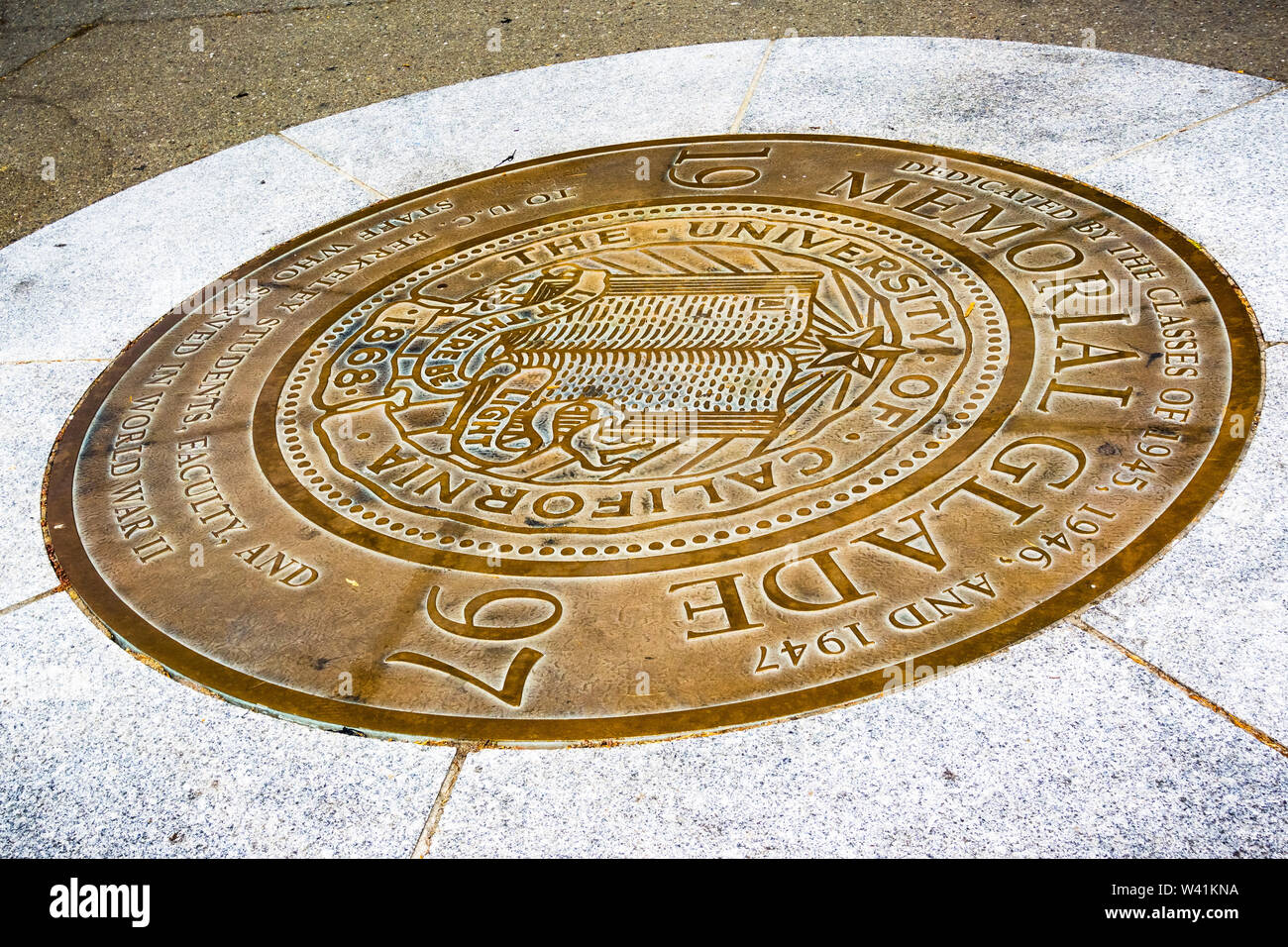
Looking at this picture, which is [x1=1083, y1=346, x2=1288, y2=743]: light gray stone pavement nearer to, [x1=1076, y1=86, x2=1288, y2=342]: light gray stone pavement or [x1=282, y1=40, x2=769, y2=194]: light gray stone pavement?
[x1=1076, y1=86, x2=1288, y2=342]: light gray stone pavement

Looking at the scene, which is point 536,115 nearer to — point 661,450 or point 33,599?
point 661,450

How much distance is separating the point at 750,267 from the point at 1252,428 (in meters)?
1.62

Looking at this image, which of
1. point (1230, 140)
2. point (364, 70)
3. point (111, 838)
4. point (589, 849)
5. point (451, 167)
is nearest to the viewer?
point (589, 849)

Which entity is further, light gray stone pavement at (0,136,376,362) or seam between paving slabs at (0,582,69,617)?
light gray stone pavement at (0,136,376,362)

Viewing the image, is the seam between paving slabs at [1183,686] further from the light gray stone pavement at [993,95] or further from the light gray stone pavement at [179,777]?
the light gray stone pavement at [993,95]

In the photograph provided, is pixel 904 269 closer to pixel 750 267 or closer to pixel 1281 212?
pixel 750 267

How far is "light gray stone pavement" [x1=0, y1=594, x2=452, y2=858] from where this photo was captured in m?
2.29

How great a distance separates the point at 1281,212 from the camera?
3.65 metres

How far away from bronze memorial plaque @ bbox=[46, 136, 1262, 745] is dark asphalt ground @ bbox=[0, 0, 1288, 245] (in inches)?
65.2

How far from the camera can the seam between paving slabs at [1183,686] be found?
2.13 m

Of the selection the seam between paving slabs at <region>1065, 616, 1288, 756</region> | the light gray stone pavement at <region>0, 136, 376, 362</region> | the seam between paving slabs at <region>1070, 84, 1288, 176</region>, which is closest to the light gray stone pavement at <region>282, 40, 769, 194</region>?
the light gray stone pavement at <region>0, 136, 376, 362</region>

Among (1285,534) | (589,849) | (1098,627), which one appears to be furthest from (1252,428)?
(589,849)

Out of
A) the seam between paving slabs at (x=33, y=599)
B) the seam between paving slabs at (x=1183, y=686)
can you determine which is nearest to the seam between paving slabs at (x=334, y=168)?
the seam between paving slabs at (x=33, y=599)

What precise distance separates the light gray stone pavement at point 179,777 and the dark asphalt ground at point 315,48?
135 inches
